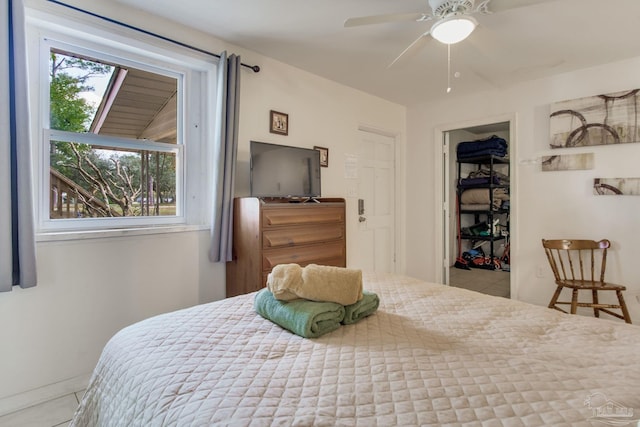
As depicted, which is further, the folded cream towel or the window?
the window

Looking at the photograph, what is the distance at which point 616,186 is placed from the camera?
2.83 meters

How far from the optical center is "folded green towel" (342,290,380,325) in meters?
1.17

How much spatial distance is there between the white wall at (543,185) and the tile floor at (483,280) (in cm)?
52

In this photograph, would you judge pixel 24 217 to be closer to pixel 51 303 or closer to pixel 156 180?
pixel 51 303

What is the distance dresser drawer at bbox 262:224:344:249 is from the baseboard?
4.41ft

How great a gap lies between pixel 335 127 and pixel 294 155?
35.0 inches

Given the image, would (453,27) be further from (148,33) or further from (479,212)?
(479,212)

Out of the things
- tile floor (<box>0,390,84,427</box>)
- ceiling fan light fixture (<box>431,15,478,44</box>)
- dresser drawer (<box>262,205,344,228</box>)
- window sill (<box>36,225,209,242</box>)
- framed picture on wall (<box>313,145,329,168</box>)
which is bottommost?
tile floor (<box>0,390,84,427</box>)

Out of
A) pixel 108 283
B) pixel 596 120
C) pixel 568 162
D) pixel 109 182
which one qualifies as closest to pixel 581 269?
pixel 568 162

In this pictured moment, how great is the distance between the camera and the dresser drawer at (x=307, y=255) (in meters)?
2.27

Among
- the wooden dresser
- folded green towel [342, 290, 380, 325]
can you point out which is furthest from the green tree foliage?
folded green towel [342, 290, 380, 325]

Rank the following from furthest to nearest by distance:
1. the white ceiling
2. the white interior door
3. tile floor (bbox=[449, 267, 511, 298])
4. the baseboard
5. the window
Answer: tile floor (bbox=[449, 267, 511, 298]) < the white interior door < the white ceiling < the window < the baseboard

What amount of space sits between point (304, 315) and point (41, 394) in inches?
70.9

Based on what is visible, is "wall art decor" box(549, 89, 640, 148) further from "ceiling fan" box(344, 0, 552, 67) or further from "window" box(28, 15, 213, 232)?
"window" box(28, 15, 213, 232)
